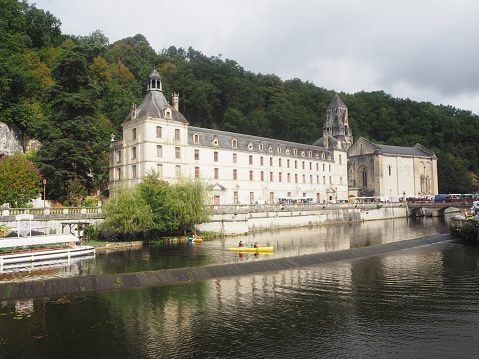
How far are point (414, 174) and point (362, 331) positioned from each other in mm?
96087

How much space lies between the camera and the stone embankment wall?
47.5m

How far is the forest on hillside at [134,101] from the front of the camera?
166 ft

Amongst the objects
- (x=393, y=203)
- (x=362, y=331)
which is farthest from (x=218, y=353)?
(x=393, y=203)

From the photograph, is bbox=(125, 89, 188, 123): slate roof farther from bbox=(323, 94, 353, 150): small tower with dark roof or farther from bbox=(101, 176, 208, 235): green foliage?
bbox=(323, 94, 353, 150): small tower with dark roof

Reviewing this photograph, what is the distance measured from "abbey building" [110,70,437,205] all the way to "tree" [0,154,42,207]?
10.0 meters

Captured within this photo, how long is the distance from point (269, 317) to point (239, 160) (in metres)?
46.8

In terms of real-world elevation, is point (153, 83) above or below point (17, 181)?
above

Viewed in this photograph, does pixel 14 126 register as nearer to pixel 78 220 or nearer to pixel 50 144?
pixel 50 144

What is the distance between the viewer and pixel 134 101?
235 ft

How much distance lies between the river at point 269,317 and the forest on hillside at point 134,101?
2949cm

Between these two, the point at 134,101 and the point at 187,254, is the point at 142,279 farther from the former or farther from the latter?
the point at 134,101

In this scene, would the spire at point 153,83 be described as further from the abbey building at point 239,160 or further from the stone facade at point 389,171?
the stone facade at point 389,171

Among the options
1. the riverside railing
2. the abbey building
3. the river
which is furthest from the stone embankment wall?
the river

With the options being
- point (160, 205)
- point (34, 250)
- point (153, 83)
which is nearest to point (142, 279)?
point (34, 250)
